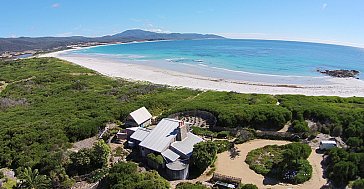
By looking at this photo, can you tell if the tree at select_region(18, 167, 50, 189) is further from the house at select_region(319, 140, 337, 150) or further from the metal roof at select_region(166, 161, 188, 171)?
the house at select_region(319, 140, 337, 150)

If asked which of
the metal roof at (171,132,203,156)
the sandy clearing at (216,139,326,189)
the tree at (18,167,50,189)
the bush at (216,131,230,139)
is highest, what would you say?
the metal roof at (171,132,203,156)

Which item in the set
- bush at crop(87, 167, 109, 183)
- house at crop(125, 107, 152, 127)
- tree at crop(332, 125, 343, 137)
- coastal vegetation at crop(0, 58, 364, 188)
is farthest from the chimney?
tree at crop(332, 125, 343, 137)

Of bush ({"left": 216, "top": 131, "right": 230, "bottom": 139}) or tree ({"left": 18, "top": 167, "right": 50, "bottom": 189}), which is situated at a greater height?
bush ({"left": 216, "top": 131, "right": 230, "bottom": 139})

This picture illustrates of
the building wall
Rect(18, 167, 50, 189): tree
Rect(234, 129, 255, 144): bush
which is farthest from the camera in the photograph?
Rect(234, 129, 255, 144): bush

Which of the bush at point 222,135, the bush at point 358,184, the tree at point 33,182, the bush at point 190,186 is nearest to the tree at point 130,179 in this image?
the bush at point 190,186

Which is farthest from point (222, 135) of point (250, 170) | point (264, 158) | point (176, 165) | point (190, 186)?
A: point (190, 186)

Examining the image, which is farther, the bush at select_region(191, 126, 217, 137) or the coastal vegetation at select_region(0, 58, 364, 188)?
the bush at select_region(191, 126, 217, 137)

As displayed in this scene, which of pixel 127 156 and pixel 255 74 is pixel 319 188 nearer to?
pixel 127 156
